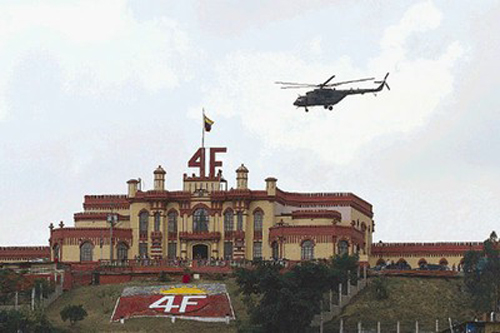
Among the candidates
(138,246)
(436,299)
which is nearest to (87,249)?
(138,246)

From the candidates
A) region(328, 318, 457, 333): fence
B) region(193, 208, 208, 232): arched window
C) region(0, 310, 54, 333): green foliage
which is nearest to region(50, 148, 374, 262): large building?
region(193, 208, 208, 232): arched window

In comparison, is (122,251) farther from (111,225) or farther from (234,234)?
(234,234)

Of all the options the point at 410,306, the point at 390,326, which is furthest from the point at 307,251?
the point at 390,326

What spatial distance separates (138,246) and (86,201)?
12.0 m

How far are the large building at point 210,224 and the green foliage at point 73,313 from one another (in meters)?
29.0

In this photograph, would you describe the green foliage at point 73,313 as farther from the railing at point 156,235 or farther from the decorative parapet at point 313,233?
the decorative parapet at point 313,233

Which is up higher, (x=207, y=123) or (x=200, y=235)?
(x=207, y=123)

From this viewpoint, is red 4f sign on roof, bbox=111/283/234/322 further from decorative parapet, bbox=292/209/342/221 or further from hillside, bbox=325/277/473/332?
decorative parapet, bbox=292/209/342/221

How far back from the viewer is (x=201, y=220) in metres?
162

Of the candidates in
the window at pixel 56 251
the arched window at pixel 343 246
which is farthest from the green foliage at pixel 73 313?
the arched window at pixel 343 246

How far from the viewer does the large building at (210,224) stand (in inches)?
6240

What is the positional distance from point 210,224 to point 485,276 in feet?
119

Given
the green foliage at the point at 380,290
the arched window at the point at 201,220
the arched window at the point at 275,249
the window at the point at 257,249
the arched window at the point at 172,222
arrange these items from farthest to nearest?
the arched window at the point at 172,222
the arched window at the point at 201,220
the window at the point at 257,249
the arched window at the point at 275,249
the green foliage at the point at 380,290

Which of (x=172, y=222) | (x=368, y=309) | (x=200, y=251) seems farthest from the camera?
(x=172, y=222)
